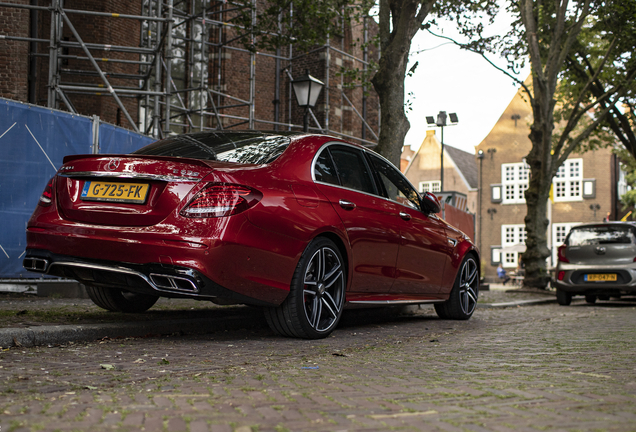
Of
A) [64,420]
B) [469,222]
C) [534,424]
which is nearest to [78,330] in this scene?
[64,420]

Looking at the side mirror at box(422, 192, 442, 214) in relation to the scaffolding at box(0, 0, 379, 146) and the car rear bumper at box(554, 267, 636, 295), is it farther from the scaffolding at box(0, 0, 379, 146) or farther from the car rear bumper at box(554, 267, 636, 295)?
the scaffolding at box(0, 0, 379, 146)

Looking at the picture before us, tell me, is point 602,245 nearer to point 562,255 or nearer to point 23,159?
point 562,255

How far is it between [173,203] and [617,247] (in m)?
10.8

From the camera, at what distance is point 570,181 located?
45.6 metres

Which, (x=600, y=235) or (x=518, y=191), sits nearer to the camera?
(x=600, y=235)

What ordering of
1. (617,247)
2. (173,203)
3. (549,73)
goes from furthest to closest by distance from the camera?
(549,73) → (617,247) → (173,203)

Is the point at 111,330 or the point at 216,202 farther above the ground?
the point at 216,202

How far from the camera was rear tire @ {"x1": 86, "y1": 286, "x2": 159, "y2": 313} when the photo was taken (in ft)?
21.4

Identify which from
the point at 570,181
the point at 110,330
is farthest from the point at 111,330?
the point at 570,181

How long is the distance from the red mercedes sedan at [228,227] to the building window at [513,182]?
4276cm

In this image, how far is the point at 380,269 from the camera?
6434 millimetres

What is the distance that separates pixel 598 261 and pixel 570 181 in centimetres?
3423

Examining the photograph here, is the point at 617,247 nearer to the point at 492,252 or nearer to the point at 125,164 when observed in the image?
the point at 125,164

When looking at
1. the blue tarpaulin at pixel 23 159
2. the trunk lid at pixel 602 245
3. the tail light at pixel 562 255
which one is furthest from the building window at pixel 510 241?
the blue tarpaulin at pixel 23 159
